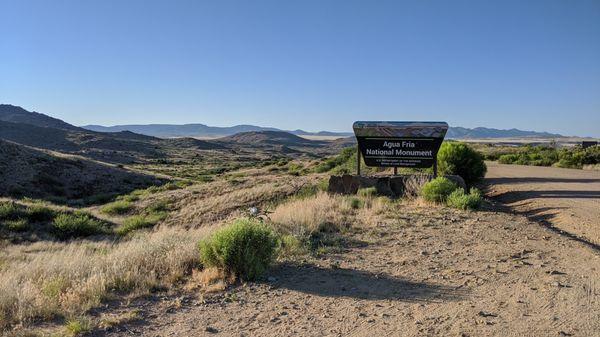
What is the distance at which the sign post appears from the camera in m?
16.5

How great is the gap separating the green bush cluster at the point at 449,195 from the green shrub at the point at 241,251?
23.0 feet

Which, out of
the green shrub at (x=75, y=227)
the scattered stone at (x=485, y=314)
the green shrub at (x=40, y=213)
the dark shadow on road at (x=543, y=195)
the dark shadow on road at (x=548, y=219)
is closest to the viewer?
the scattered stone at (x=485, y=314)

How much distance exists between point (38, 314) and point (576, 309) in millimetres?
6117

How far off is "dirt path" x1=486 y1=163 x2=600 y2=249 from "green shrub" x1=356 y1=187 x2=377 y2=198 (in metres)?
4.32

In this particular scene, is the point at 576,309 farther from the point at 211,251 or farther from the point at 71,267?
the point at 71,267

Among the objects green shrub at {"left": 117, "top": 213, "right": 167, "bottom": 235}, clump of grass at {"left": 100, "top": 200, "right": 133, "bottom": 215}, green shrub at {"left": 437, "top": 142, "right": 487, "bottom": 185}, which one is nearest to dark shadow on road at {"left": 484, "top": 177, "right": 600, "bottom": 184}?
green shrub at {"left": 437, "top": 142, "right": 487, "bottom": 185}

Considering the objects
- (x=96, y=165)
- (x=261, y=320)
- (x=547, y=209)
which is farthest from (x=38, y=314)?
(x=96, y=165)

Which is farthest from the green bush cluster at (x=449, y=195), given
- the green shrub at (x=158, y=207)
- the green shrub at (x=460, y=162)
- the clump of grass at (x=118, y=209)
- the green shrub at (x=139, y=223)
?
the clump of grass at (x=118, y=209)

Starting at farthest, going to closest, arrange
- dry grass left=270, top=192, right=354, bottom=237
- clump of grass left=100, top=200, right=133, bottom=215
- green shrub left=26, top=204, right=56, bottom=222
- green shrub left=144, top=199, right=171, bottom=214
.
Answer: clump of grass left=100, top=200, right=133, bottom=215, green shrub left=144, top=199, right=171, bottom=214, green shrub left=26, top=204, right=56, bottom=222, dry grass left=270, top=192, right=354, bottom=237

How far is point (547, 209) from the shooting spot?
13.2m

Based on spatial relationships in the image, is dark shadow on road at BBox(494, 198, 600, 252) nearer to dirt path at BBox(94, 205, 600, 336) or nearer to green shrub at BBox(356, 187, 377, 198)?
dirt path at BBox(94, 205, 600, 336)

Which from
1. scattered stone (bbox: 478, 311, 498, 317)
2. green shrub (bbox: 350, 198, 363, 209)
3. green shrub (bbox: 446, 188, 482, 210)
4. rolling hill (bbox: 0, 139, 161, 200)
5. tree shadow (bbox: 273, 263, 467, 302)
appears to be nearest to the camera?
scattered stone (bbox: 478, 311, 498, 317)

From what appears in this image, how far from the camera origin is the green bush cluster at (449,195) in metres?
12.8

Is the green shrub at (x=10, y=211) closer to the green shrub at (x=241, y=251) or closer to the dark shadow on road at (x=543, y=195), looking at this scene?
the green shrub at (x=241, y=251)
